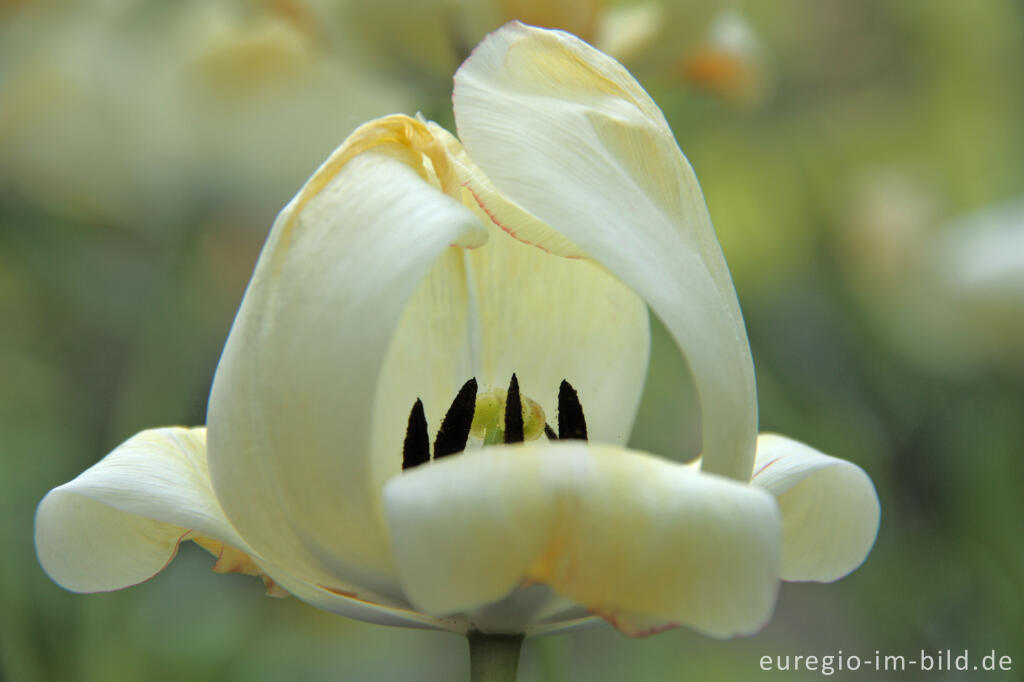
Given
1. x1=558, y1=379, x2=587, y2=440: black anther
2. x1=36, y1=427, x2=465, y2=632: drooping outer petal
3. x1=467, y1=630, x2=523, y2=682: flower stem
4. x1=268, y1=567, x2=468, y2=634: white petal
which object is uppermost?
x1=558, y1=379, x2=587, y2=440: black anther

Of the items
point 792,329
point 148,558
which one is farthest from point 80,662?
point 792,329

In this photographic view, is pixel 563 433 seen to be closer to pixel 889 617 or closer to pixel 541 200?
pixel 541 200

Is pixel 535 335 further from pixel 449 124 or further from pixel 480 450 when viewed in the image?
pixel 449 124

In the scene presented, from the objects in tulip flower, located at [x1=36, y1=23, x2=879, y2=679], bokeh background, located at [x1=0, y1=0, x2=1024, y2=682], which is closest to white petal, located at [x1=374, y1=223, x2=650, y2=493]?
tulip flower, located at [x1=36, y1=23, x2=879, y2=679]

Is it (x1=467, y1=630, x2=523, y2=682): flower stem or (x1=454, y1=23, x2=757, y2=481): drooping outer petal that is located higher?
(x1=454, y1=23, x2=757, y2=481): drooping outer petal

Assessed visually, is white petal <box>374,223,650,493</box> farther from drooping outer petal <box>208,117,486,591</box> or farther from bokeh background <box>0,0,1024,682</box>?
bokeh background <box>0,0,1024,682</box>

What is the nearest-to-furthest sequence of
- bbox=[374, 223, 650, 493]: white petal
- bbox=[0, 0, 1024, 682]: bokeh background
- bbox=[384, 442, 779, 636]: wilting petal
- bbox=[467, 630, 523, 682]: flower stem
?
bbox=[384, 442, 779, 636]: wilting petal < bbox=[467, 630, 523, 682]: flower stem < bbox=[374, 223, 650, 493]: white petal < bbox=[0, 0, 1024, 682]: bokeh background

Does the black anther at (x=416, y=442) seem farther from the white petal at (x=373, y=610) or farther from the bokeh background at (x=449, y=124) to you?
the bokeh background at (x=449, y=124)
